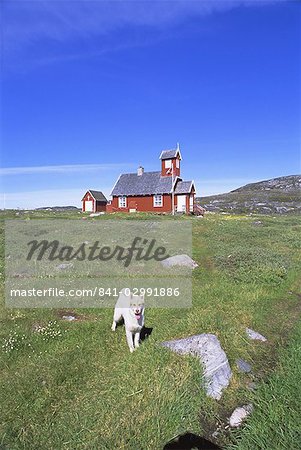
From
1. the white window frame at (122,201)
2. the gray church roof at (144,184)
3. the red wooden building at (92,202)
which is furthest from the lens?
the red wooden building at (92,202)

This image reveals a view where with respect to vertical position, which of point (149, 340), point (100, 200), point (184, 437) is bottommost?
point (184, 437)

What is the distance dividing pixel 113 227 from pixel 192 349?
25.9 metres

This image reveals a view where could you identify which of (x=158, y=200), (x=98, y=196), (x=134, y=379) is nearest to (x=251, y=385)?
(x=134, y=379)

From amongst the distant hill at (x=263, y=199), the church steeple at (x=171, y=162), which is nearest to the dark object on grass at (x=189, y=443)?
the church steeple at (x=171, y=162)

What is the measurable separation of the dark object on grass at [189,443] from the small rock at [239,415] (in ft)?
2.68

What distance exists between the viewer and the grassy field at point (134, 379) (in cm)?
675

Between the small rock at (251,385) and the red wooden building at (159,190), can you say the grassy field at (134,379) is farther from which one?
the red wooden building at (159,190)

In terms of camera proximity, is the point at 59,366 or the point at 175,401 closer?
the point at 175,401

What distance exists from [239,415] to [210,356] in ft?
5.22

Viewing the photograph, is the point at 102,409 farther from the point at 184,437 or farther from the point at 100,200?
the point at 100,200

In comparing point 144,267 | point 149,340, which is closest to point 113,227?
point 144,267

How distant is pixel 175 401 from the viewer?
739 cm

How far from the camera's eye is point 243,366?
9148mm

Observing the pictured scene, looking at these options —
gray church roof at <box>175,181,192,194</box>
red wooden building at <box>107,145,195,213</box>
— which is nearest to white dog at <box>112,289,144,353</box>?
red wooden building at <box>107,145,195,213</box>
